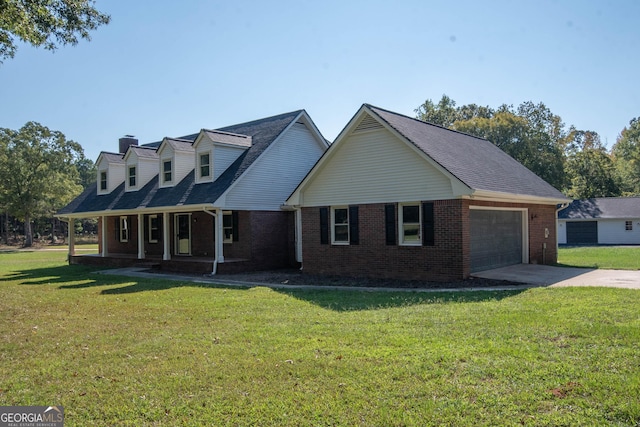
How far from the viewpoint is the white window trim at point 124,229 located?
26.8 meters

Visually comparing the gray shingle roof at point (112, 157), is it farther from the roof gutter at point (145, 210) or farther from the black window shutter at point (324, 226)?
the black window shutter at point (324, 226)

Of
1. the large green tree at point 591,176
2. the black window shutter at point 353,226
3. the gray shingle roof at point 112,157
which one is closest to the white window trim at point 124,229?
the gray shingle roof at point 112,157

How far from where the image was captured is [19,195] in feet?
163

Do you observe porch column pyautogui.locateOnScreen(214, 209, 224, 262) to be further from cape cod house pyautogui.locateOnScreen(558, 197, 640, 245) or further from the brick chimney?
cape cod house pyautogui.locateOnScreen(558, 197, 640, 245)

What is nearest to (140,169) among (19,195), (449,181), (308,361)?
(449,181)

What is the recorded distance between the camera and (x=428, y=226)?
48.2 ft

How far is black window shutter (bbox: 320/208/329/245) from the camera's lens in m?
17.3

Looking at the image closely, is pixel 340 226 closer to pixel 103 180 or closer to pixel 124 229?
pixel 124 229

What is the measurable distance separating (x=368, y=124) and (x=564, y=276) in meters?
7.69

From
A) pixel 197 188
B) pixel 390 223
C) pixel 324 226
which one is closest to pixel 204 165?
pixel 197 188

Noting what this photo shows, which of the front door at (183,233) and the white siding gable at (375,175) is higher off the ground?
the white siding gable at (375,175)

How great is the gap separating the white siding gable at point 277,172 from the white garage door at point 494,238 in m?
8.66

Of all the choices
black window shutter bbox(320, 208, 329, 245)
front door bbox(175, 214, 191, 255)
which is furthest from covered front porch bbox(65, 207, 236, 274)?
black window shutter bbox(320, 208, 329, 245)

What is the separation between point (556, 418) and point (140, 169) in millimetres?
23392
